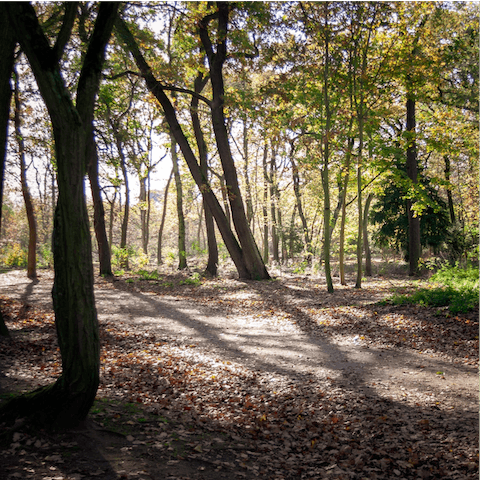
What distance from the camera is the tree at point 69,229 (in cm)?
339

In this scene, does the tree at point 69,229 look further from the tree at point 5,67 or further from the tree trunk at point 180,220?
the tree trunk at point 180,220

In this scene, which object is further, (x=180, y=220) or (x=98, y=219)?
(x=180, y=220)

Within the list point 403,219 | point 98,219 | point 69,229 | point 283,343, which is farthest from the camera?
point 403,219

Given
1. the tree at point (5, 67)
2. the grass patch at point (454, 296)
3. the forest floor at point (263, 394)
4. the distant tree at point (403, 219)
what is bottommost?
the forest floor at point (263, 394)

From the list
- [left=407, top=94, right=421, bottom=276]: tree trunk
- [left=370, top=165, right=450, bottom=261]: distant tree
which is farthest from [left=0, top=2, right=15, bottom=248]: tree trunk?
[left=370, top=165, right=450, bottom=261]: distant tree

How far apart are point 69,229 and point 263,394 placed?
3.86m

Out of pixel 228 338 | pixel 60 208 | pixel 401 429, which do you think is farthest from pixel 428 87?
pixel 60 208

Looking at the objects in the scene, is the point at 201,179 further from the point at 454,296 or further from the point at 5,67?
the point at 454,296


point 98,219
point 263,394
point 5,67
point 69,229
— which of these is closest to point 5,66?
point 5,67

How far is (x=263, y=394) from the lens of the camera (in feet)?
18.7

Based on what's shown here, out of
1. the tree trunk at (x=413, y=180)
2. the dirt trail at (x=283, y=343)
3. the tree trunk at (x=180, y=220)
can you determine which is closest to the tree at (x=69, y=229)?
the dirt trail at (x=283, y=343)

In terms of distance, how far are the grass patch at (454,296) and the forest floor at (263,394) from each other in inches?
8.8

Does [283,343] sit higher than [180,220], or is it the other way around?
[180,220]

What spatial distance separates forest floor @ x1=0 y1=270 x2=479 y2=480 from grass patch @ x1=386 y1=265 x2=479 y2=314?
22 cm
